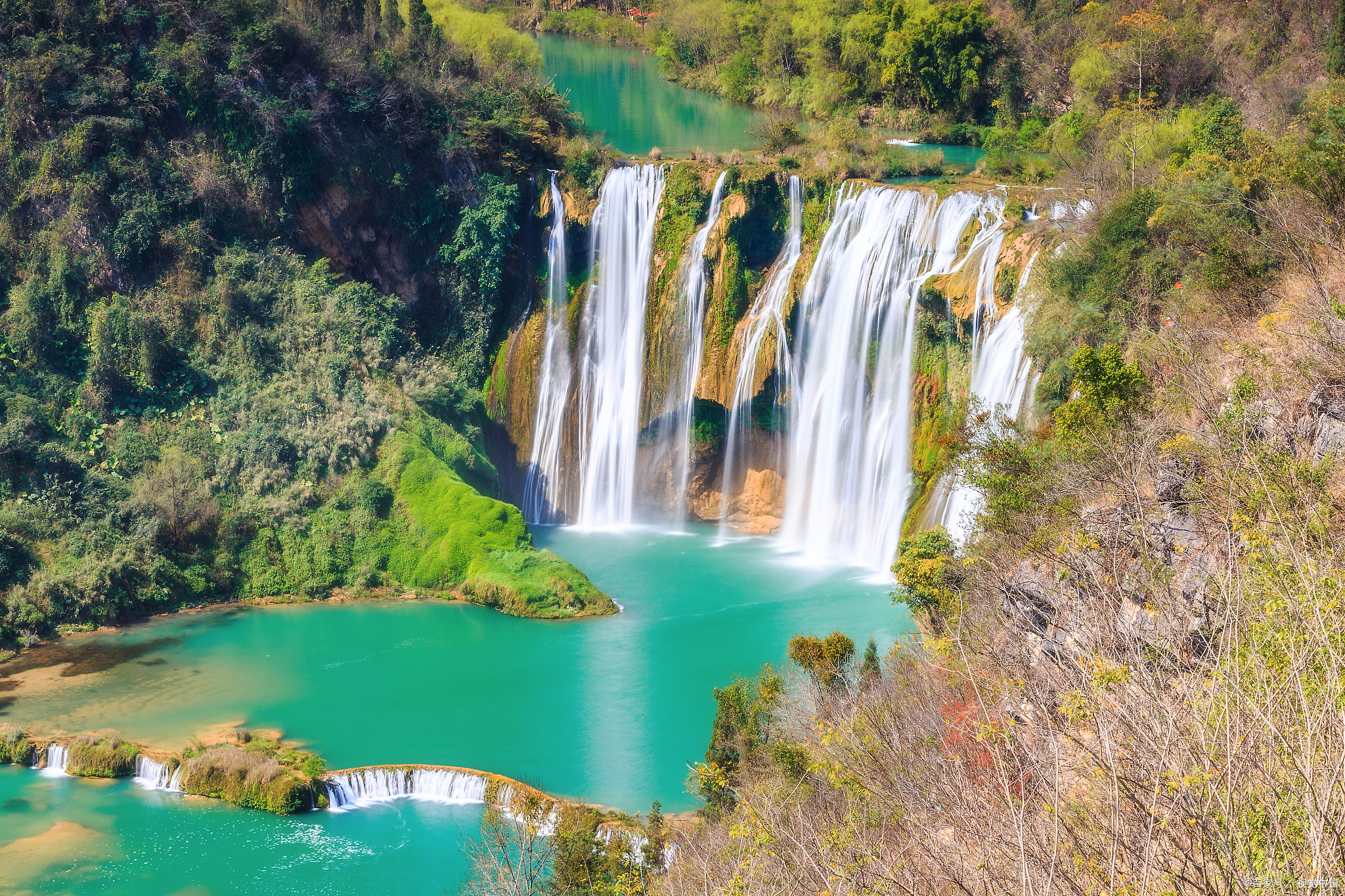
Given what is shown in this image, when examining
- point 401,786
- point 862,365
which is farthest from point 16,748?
point 862,365

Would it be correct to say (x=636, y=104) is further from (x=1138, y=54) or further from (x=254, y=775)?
(x=254, y=775)

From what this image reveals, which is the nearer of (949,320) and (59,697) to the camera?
(59,697)

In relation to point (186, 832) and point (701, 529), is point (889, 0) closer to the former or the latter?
point (701, 529)

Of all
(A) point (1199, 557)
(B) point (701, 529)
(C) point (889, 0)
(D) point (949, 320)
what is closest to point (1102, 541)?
(A) point (1199, 557)

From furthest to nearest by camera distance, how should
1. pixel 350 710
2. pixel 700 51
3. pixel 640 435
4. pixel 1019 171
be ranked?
pixel 700 51 < pixel 640 435 < pixel 1019 171 < pixel 350 710

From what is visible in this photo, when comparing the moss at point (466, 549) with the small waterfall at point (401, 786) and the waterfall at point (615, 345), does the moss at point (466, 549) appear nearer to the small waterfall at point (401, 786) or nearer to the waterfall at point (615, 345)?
the waterfall at point (615, 345)

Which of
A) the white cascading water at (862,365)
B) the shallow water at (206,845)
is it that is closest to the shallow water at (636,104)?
the white cascading water at (862,365)

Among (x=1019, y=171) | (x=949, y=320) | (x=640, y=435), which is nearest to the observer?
(x=949, y=320)

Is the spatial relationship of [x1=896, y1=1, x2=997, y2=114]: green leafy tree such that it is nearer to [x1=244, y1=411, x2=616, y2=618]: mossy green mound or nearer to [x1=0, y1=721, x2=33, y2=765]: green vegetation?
[x1=244, y1=411, x2=616, y2=618]: mossy green mound
